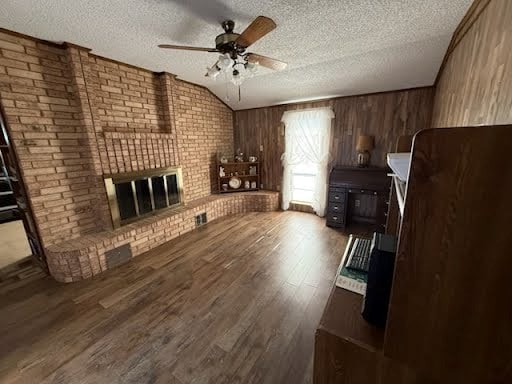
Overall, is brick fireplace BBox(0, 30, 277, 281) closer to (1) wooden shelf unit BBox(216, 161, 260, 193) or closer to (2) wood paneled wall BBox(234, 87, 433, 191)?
(1) wooden shelf unit BBox(216, 161, 260, 193)

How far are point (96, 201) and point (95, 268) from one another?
81 cm

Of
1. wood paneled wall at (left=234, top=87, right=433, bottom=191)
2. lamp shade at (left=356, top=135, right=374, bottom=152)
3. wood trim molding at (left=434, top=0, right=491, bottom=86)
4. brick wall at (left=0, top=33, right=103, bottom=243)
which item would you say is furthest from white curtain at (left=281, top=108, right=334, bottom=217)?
brick wall at (left=0, top=33, right=103, bottom=243)

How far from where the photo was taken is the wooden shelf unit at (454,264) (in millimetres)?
518

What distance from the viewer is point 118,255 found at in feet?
8.52

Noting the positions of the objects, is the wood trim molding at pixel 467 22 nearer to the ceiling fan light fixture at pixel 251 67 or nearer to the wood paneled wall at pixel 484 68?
the wood paneled wall at pixel 484 68

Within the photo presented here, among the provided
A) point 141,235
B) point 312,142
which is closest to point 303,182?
point 312,142

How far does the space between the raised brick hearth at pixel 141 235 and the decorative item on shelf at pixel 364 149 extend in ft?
5.93

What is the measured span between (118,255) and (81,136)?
4.90ft

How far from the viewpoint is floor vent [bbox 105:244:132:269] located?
2518mm

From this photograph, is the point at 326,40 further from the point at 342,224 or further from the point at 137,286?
the point at 137,286

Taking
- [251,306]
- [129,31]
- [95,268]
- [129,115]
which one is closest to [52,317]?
[95,268]

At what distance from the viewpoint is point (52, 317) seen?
1823 millimetres

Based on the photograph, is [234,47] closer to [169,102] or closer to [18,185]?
[169,102]

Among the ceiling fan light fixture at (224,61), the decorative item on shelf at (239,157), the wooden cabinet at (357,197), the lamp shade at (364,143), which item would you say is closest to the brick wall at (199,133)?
the decorative item on shelf at (239,157)
